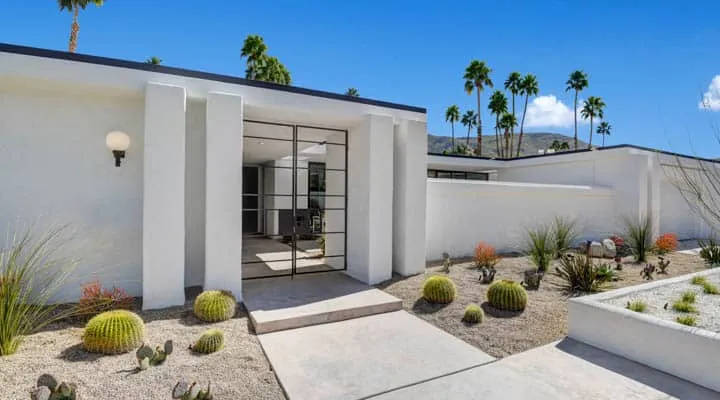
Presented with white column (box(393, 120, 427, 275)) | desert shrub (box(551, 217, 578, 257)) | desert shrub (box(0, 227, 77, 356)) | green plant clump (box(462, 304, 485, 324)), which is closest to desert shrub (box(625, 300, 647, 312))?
green plant clump (box(462, 304, 485, 324))

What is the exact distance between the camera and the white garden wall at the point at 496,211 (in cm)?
981

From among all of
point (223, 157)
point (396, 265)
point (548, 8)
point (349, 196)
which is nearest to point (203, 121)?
point (223, 157)

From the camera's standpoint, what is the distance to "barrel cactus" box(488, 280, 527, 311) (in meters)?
5.69

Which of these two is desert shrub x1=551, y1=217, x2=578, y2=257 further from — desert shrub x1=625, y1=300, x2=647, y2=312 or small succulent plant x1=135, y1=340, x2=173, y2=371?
small succulent plant x1=135, y1=340, x2=173, y2=371

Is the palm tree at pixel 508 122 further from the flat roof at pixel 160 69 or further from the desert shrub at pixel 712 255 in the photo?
the flat roof at pixel 160 69

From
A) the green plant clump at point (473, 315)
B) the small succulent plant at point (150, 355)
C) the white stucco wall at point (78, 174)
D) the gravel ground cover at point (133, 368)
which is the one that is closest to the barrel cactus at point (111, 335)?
the gravel ground cover at point (133, 368)

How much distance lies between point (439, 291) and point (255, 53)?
838 inches

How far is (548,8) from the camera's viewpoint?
9562 millimetres

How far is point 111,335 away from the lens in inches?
159

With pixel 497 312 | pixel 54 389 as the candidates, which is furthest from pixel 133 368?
pixel 497 312

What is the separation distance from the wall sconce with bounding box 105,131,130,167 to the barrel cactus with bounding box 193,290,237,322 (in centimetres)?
288

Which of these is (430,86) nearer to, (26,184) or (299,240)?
A: (299,240)

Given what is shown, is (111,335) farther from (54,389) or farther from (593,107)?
(593,107)

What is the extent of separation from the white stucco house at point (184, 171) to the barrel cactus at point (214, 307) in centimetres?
64
